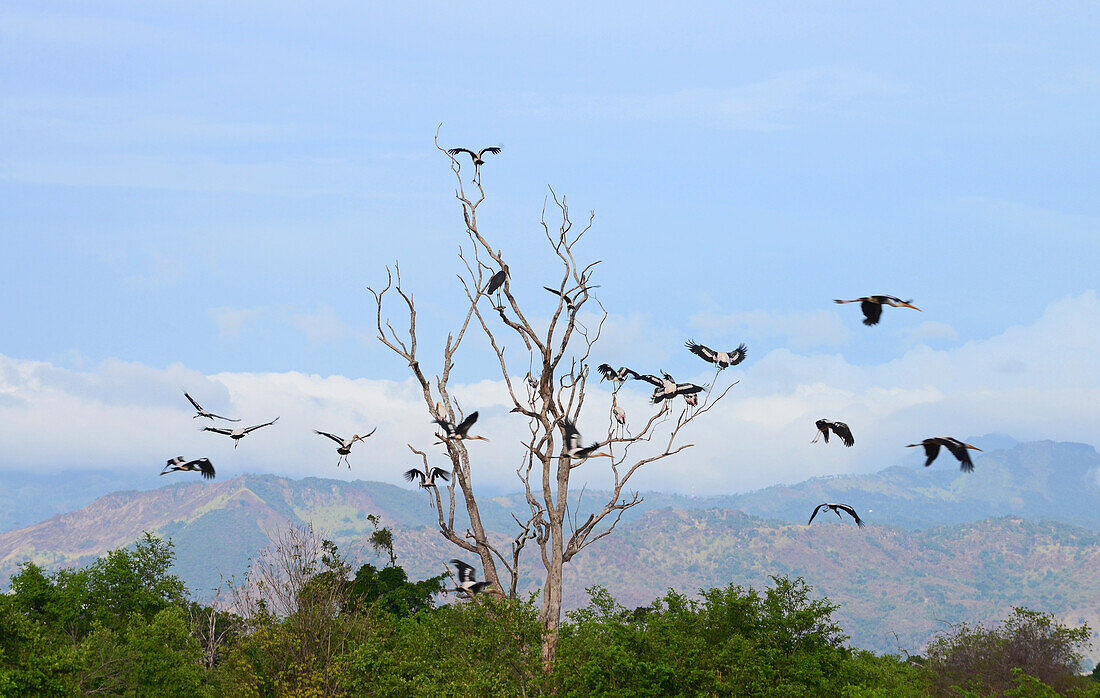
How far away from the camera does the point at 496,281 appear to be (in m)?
25.1

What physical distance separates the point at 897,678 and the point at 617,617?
35.2ft

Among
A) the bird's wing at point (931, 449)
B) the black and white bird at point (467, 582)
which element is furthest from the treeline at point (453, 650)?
the bird's wing at point (931, 449)

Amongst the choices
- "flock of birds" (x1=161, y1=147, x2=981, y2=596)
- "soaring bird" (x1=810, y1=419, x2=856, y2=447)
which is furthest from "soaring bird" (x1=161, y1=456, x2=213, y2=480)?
"soaring bird" (x1=810, y1=419, x2=856, y2=447)

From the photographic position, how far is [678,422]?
81.3ft

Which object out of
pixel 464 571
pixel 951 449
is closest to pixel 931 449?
pixel 951 449

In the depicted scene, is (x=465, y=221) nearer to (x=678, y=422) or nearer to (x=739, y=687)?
(x=678, y=422)

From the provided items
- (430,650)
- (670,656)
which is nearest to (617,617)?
(670,656)

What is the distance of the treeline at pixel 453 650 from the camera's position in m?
18.5

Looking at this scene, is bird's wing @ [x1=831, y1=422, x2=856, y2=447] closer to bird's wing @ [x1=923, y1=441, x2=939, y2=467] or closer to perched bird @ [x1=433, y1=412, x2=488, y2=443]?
bird's wing @ [x1=923, y1=441, x2=939, y2=467]

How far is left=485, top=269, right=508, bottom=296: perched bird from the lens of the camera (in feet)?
82.1

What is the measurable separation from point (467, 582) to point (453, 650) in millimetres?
2656

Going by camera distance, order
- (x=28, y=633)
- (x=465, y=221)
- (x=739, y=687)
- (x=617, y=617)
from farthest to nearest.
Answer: (x=465, y=221) < (x=28, y=633) < (x=617, y=617) < (x=739, y=687)

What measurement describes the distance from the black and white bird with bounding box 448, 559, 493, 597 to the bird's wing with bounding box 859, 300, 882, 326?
10.8 m

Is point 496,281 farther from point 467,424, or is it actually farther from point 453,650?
point 453,650
